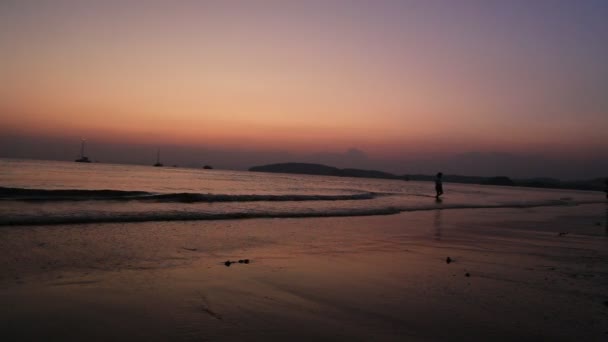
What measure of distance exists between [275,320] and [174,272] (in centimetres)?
274

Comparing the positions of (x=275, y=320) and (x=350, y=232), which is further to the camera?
(x=350, y=232)

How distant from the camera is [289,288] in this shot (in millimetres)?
5914

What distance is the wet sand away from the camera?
14.0 feet

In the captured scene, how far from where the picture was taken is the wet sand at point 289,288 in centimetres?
427

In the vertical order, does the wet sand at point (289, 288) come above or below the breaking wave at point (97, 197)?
below

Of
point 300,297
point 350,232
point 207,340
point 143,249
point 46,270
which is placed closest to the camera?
point 207,340

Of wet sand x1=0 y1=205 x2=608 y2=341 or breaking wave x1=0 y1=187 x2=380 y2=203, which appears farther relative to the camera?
breaking wave x1=0 y1=187 x2=380 y2=203

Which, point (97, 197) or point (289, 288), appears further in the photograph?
point (97, 197)

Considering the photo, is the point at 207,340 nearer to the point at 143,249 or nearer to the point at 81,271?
the point at 81,271

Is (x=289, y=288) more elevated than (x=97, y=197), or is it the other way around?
(x=97, y=197)

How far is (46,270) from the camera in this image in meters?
6.44

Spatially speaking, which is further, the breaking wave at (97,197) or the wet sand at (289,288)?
the breaking wave at (97,197)

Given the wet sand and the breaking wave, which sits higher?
the breaking wave

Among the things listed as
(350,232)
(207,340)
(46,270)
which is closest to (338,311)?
(207,340)
